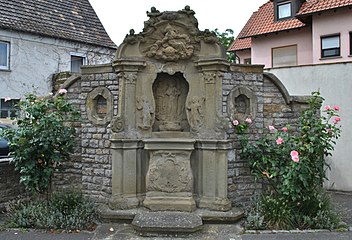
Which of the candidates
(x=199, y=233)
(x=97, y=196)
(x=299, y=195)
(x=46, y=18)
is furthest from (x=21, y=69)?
(x=299, y=195)

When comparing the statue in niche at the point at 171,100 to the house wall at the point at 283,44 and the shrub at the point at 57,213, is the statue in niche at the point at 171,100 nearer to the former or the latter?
the shrub at the point at 57,213

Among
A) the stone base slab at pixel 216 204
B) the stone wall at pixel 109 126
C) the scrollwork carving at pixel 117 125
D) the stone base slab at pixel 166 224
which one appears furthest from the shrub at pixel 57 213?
the stone base slab at pixel 216 204

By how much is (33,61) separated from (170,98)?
8.41m

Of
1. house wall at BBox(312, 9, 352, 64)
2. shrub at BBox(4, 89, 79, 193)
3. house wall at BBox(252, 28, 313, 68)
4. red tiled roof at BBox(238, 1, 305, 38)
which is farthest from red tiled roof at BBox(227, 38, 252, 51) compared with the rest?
shrub at BBox(4, 89, 79, 193)

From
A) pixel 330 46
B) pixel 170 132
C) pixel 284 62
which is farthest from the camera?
pixel 284 62

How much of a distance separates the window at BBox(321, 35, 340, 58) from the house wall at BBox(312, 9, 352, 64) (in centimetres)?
15

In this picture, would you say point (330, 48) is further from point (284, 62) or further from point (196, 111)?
point (196, 111)

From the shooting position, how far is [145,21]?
669cm

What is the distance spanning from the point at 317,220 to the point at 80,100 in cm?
502

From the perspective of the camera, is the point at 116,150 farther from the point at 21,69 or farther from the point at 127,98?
the point at 21,69

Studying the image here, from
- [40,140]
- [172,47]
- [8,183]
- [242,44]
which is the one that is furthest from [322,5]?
[8,183]

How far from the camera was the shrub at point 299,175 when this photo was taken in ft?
19.7

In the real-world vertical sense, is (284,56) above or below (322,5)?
below

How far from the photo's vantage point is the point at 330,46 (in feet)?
44.4
